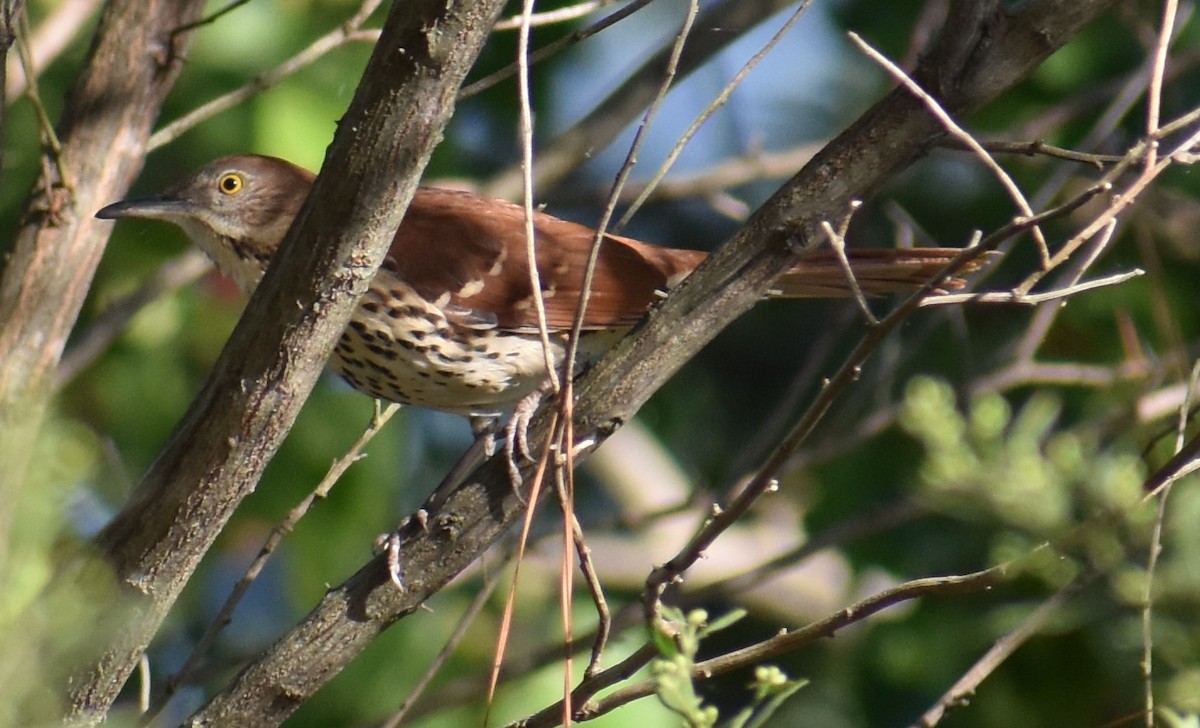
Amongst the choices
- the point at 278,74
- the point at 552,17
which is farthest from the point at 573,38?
the point at 278,74

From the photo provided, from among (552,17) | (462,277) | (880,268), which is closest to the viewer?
(552,17)

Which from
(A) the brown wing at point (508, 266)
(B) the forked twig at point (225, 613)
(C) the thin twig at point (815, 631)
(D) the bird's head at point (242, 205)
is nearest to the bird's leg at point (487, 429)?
(A) the brown wing at point (508, 266)

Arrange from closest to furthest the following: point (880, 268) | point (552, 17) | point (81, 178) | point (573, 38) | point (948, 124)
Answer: point (948, 124), point (573, 38), point (552, 17), point (81, 178), point (880, 268)

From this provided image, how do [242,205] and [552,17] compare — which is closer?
[552,17]

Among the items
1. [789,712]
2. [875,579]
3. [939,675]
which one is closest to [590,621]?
[939,675]

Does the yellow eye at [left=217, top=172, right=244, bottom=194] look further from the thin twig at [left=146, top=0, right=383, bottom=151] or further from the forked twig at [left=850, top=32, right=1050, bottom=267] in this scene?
the forked twig at [left=850, top=32, right=1050, bottom=267]

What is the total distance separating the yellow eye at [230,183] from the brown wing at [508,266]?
42 centimetres

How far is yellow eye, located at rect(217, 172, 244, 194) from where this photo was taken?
3393 millimetres

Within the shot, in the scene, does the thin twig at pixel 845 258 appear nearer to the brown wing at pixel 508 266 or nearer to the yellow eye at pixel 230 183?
the brown wing at pixel 508 266

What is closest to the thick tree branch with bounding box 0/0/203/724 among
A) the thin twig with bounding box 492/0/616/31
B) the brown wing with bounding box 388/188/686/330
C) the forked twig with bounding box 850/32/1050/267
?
the brown wing with bounding box 388/188/686/330

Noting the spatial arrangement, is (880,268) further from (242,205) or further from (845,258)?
(242,205)

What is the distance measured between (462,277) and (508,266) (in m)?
0.14

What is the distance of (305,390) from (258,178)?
5.03ft

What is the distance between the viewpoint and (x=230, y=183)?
340cm
